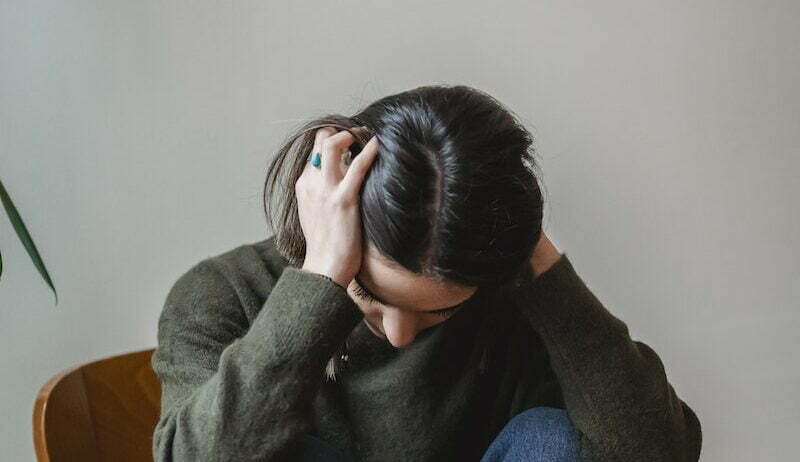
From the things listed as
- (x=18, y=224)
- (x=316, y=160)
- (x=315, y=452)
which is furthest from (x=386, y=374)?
(x=18, y=224)

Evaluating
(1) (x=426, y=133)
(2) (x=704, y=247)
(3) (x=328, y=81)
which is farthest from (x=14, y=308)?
(2) (x=704, y=247)

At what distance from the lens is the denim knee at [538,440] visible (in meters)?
0.76

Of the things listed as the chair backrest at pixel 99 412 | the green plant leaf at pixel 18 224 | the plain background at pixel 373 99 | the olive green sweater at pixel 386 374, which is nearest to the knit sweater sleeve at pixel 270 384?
the olive green sweater at pixel 386 374

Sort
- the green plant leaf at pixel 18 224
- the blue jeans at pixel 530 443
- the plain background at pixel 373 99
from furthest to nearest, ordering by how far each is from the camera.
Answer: the plain background at pixel 373 99
the green plant leaf at pixel 18 224
the blue jeans at pixel 530 443

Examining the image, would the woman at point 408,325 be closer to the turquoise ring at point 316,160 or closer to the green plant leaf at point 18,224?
the turquoise ring at point 316,160

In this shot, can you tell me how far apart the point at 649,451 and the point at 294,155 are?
436 millimetres

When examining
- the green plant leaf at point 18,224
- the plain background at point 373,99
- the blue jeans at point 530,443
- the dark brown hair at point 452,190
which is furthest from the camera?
the plain background at point 373,99

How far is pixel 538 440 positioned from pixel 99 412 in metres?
0.48

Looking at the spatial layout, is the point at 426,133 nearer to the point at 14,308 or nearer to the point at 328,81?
the point at 328,81

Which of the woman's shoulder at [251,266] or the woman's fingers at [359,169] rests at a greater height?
the woman's fingers at [359,169]

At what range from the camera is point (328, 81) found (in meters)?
1.15

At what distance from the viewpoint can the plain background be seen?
43.9 inches

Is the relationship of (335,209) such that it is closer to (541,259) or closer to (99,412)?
(541,259)

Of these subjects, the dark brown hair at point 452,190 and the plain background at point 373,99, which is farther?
the plain background at point 373,99
